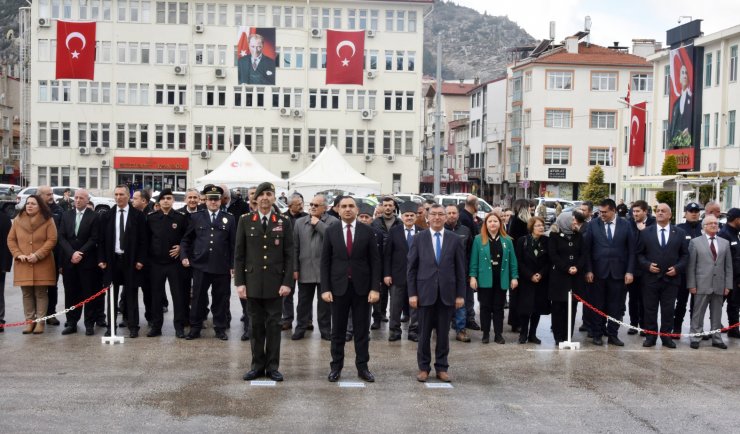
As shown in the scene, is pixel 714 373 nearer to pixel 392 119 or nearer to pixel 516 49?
pixel 392 119

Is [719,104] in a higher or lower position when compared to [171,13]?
lower

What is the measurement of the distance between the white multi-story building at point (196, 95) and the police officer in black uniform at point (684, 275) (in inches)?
2242

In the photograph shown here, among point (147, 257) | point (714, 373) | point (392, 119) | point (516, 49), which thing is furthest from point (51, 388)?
point (516, 49)

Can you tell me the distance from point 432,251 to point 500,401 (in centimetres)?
194

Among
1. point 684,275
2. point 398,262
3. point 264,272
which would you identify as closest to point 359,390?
point 264,272

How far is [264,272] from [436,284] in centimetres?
193

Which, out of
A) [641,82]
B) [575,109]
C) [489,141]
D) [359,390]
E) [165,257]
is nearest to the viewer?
[359,390]

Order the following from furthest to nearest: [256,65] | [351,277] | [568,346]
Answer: [256,65] → [568,346] → [351,277]

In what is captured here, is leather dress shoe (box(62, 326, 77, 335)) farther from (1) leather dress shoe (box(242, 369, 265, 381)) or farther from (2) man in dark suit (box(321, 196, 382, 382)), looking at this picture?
(2) man in dark suit (box(321, 196, 382, 382))

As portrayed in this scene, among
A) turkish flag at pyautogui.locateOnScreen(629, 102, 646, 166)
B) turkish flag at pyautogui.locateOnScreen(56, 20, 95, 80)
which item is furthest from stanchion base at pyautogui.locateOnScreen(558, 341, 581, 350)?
turkish flag at pyautogui.locateOnScreen(629, 102, 646, 166)

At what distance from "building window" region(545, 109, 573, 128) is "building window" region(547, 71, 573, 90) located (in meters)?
1.96

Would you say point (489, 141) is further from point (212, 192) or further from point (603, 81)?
point (212, 192)

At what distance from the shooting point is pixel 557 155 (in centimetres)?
7469

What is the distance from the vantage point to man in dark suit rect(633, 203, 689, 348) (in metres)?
12.9
